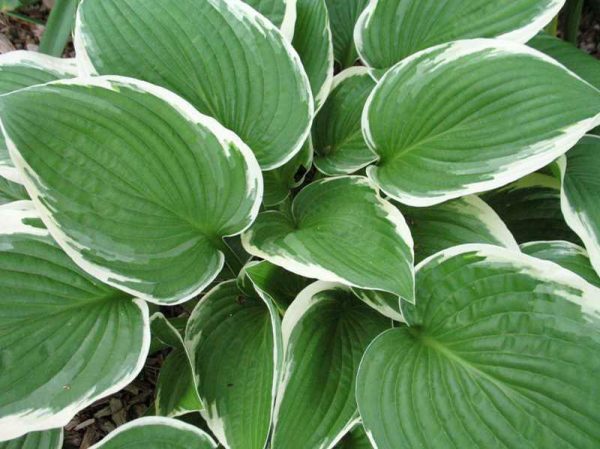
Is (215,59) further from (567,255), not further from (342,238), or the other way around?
(567,255)

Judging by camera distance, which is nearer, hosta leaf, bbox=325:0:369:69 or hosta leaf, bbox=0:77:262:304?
hosta leaf, bbox=0:77:262:304

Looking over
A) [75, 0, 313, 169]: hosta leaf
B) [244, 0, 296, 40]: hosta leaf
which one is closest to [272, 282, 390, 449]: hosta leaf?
[75, 0, 313, 169]: hosta leaf

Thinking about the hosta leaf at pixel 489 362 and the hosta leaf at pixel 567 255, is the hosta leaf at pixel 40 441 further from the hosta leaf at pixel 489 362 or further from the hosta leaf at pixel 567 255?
the hosta leaf at pixel 567 255

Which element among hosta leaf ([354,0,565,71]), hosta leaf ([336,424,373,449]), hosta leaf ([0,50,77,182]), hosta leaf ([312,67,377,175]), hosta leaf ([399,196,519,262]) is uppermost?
hosta leaf ([354,0,565,71])

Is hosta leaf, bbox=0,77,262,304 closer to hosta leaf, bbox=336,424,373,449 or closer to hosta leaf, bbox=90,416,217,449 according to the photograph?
hosta leaf, bbox=90,416,217,449

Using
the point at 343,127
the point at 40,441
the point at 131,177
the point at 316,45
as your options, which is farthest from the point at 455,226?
the point at 40,441

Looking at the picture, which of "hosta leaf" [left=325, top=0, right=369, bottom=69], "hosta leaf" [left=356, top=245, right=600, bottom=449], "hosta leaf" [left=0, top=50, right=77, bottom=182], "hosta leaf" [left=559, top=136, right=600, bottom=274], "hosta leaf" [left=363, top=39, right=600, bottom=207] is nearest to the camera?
"hosta leaf" [left=356, top=245, right=600, bottom=449]

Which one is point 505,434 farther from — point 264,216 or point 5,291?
point 5,291
